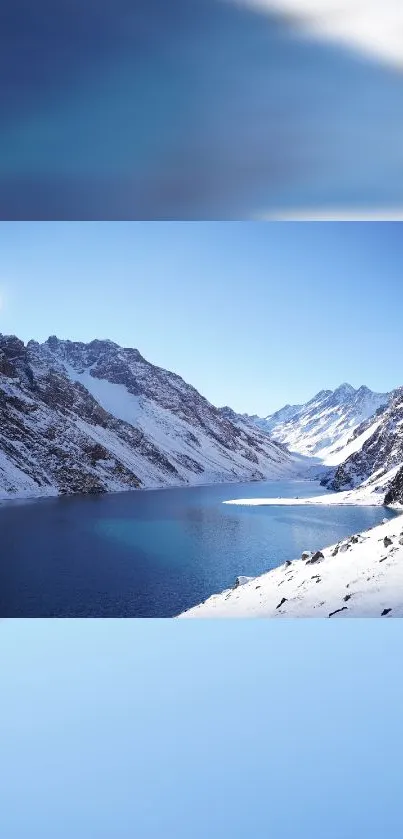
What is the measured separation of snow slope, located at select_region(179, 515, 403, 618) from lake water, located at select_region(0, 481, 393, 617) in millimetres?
2638

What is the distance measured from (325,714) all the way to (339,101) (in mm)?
3221

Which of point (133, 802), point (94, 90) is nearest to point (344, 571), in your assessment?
point (133, 802)


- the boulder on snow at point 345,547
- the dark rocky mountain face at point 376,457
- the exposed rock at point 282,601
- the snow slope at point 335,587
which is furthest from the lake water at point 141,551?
the dark rocky mountain face at point 376,457

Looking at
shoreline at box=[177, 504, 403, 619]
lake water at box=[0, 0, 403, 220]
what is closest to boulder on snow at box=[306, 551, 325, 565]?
shoreline at box=[177, 504, 403, 619]

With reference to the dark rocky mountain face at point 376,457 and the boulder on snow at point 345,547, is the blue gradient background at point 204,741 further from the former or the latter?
the dark rocky mountain face at point 376,457

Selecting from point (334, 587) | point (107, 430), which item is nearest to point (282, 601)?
point (334, 587)

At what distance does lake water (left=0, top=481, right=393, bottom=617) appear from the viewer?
11.8 metres

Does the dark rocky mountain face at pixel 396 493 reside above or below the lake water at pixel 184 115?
below

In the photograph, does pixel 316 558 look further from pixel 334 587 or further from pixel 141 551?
pixel 141 551

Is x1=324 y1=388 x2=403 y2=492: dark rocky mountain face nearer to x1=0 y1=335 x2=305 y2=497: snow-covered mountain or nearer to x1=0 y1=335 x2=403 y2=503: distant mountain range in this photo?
x1=0 y1=335 x2=403 y2=503: distant mountain range

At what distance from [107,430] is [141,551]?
1884 inches

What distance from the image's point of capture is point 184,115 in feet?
10.6

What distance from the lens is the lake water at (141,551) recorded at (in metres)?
11.8

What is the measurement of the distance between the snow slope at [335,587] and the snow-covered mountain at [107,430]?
1241 inches
